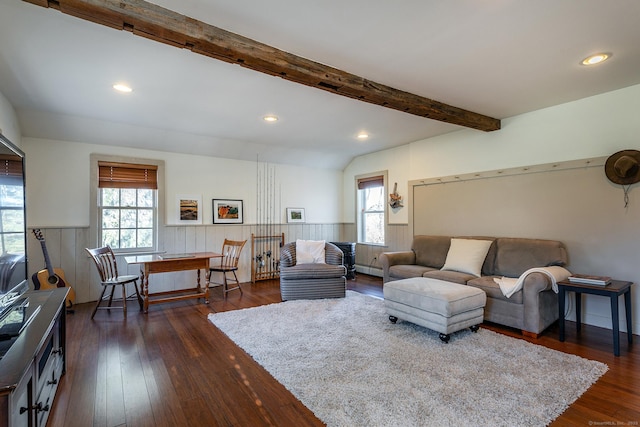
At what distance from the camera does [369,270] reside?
6.23m

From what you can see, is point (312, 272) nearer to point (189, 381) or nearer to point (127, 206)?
point (189, 381)

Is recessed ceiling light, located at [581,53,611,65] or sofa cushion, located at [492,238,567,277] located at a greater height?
recessed ceiling light, located at [581,53,611,65]

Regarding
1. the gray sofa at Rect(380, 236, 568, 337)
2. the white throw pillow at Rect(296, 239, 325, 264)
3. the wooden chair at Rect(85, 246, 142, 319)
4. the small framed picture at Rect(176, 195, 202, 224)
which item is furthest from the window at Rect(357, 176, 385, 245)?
the wooden chair at Rect(85, 246, 142, 319)

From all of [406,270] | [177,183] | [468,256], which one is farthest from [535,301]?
[177,183]

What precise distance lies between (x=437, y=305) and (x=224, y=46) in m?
2.74

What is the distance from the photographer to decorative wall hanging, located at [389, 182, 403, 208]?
18.2ft

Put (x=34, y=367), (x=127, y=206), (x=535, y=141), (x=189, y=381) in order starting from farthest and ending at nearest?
(x=127, y=206), (x=535, y=141), (x=189, y=381), (x=34, y=367)

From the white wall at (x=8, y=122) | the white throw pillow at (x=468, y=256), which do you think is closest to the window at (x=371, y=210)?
the white throw pillow at (x=468, y=256)

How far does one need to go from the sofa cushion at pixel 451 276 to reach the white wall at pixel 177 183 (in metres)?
3.15

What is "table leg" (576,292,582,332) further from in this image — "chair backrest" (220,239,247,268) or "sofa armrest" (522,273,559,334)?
"chair backrest" (220,239,247,268)

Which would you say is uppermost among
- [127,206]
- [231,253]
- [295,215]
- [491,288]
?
[127,206]

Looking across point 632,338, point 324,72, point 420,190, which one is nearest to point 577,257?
point 632,338

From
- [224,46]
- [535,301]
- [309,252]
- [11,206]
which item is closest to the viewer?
[11,206]

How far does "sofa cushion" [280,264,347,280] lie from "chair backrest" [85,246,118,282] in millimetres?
2112
